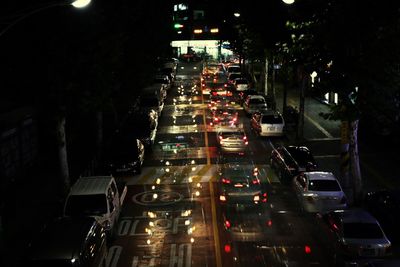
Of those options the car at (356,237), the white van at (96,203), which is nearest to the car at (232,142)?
the white van at (96,203)

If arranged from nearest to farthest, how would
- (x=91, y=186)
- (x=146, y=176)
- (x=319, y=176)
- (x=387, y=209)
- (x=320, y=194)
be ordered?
(x=387, y=209) < (x=91, y=186) < (x=320, y=194) < (x=319, y=176) < (x=146, y=176)

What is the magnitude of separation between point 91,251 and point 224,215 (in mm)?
7446

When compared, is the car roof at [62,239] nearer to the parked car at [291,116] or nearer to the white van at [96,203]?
the white van at [96,203]

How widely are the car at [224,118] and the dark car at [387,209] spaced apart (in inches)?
750

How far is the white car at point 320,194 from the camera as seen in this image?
2027 cm

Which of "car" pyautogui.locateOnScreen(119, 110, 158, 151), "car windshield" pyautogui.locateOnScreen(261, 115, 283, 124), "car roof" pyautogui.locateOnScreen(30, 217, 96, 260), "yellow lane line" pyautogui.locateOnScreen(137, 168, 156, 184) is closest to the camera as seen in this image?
"car roof" pyautogui.locateOnScreen(30, 217, 96, 260)

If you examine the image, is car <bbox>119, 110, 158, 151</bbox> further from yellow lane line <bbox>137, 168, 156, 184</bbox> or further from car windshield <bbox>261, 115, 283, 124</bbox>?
car windshield <bbox>261, 115, 283, 124</bbox>

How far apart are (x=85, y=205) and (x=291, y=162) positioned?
1019 centimetres

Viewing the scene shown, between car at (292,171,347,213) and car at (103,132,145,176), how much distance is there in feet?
29.8

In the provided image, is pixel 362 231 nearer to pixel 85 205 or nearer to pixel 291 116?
pixel 85 205

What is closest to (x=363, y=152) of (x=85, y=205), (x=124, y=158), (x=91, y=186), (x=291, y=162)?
(x=291, y=162)

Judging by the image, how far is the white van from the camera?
18000 millimetres

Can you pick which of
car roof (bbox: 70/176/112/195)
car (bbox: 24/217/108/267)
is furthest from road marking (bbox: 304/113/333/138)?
car (bbox: 24/217/108/267)

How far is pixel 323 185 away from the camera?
2069 cm
